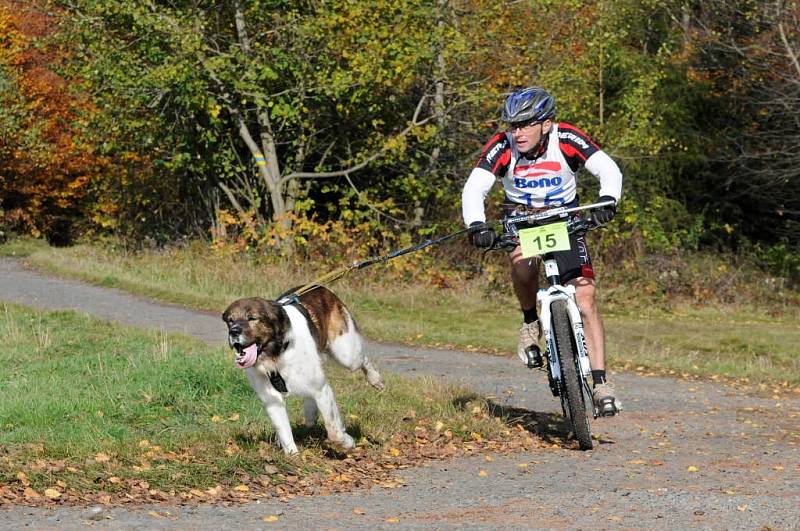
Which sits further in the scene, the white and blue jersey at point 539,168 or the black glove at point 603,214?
the white and blue jersey at point 539,168

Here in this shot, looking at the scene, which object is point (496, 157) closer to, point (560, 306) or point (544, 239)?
point (544, 239)

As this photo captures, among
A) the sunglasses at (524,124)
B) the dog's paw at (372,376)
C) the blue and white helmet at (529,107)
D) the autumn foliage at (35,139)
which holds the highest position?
the autumn foliage at (35,139)

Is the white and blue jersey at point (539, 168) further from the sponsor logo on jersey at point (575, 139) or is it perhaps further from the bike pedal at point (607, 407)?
the bike pedal at point (607, 407)

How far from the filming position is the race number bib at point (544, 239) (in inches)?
317

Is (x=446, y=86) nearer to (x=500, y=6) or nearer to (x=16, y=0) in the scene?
(x=500, y=6)

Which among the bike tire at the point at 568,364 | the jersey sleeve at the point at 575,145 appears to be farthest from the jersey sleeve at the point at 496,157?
the bike tire at the point at 568,364

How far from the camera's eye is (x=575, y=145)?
8.28m

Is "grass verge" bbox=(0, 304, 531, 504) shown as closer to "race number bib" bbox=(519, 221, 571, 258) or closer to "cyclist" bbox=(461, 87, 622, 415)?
"cyclist" bbox=(461, 87, 622, 415)

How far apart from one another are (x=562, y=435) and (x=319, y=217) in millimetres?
18321

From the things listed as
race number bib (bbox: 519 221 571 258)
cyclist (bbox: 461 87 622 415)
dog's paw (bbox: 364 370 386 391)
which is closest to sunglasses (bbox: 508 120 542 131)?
cyclist (bbox: 461 87 622 415)

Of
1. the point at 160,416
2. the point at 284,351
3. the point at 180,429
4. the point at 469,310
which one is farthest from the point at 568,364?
the point at 469,310

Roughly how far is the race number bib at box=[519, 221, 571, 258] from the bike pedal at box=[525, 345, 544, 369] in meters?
0.83

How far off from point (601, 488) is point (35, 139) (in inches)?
1044

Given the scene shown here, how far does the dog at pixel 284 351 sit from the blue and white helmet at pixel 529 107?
187cm
